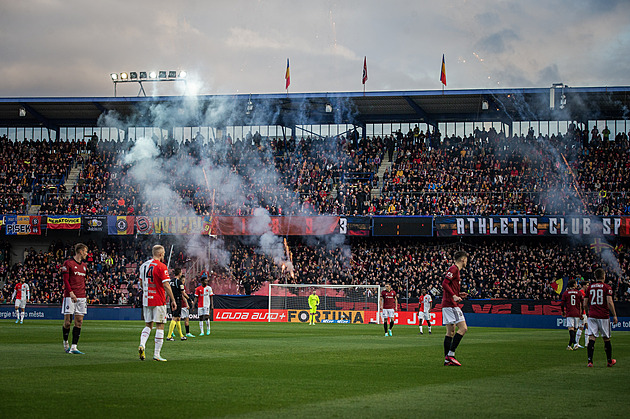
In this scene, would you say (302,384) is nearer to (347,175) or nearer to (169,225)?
(169,225)

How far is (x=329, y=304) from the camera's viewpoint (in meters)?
44.4

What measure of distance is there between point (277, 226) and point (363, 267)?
6646mm

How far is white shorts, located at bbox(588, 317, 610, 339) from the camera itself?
51.3 ft

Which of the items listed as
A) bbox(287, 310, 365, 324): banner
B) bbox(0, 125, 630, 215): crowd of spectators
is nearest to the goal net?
bbox(287, 310, 365, 324): banner

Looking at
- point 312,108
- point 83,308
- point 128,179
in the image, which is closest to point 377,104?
point 312,108

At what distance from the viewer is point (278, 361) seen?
1548 cm

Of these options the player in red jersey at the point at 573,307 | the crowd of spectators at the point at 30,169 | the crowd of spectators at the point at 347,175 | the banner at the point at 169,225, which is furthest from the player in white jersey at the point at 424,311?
the crowd of spectators at the point at 30,169

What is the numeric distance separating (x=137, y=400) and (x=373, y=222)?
128ft

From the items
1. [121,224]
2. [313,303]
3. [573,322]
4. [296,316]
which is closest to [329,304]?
[296,316]

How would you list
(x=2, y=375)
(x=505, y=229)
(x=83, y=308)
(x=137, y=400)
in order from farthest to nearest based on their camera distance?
(x=505, y=229)
(x=83, y=308)
(x=2, y=375)
(x=137, y=400)

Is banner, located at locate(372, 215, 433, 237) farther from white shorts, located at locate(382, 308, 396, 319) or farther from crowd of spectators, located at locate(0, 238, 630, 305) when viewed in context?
white shorts, located at locate(382, 308, 396, 319)

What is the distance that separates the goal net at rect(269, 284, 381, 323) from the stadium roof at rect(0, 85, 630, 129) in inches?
606

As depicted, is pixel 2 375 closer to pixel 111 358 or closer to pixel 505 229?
pixel 111 358

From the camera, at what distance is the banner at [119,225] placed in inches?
1954
